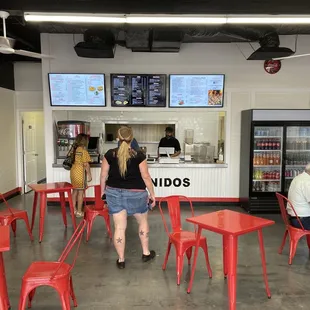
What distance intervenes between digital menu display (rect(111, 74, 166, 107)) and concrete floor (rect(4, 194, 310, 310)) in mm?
2757

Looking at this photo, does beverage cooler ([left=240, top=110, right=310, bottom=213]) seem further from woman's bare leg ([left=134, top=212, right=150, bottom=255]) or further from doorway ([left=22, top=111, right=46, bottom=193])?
doorway ([left=22, top=111, right=46, bottom=193])

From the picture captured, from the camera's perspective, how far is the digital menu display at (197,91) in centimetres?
644

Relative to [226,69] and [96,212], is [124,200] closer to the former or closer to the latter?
[96,212]

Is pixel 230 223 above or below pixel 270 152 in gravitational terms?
below

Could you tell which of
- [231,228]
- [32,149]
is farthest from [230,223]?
[32,149]

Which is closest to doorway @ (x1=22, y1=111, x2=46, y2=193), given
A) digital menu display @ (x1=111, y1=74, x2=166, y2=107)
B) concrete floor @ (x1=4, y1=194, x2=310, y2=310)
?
digital menu display @ (x1=111, y1=74, x2=166, y2=107)

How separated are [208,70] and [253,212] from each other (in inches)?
116

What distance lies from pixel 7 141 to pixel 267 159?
18.9ft

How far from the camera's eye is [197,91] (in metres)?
6.48

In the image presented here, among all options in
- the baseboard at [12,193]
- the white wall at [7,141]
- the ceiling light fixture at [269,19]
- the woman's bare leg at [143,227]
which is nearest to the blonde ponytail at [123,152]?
the woman's bare leg at [143,227]

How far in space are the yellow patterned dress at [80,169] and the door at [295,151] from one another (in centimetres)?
384

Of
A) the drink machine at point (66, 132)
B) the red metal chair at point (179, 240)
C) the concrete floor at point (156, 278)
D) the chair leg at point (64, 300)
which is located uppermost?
the drink machine at point (66, 132)

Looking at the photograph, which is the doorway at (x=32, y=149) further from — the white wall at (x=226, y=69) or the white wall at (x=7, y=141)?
the white wall at (x=226, y=69)

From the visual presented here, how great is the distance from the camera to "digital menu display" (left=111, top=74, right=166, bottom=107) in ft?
21.0
